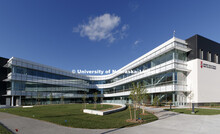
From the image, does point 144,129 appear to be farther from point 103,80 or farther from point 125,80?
point 103,80

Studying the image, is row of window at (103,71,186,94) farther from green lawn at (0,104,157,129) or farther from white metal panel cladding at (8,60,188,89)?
green lawn at (0,104,157,129)

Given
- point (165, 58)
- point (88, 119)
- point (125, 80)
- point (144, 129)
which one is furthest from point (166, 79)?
point (144, 129)

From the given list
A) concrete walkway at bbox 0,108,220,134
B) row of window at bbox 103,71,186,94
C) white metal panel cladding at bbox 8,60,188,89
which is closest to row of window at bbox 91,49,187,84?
white metal panel cladding at bbox 8,60,188,89

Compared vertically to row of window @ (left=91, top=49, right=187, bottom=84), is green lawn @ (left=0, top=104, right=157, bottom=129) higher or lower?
lower

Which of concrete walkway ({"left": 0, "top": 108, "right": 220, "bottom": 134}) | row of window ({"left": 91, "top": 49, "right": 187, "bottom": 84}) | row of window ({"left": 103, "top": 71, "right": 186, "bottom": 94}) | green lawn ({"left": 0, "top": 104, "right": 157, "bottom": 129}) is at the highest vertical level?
row of window ({"left": 91, "top": 49, "right": 187, "bottom": 84})

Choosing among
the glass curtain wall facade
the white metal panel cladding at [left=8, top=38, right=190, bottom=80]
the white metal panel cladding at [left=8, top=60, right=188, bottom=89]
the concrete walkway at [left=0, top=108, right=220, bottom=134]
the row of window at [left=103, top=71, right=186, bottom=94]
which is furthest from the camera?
the white metal panel cladding at [left=8, top=38, right=190, bottom=80]

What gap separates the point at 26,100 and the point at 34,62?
11.6m

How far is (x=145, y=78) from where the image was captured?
39000 mm

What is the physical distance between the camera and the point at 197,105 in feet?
91.2

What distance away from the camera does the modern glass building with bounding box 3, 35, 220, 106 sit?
29.2 metres

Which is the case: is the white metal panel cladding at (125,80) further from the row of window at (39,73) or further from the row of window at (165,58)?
the row of window at (165,58)

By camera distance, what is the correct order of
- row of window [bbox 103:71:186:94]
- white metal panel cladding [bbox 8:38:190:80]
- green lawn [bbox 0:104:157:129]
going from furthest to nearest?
white metal panel cladding [bbox 8:38:190:80], row of window [bbox 103:71:186:94], green lawn [bbox 0:104:157:129]

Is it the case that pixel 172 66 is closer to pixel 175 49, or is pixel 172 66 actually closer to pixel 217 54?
pixel 175 49

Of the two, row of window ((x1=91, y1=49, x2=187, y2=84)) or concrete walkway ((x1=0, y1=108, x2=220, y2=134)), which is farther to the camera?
row of window ((x1=91, y1=49, x2=187, y2=84))
